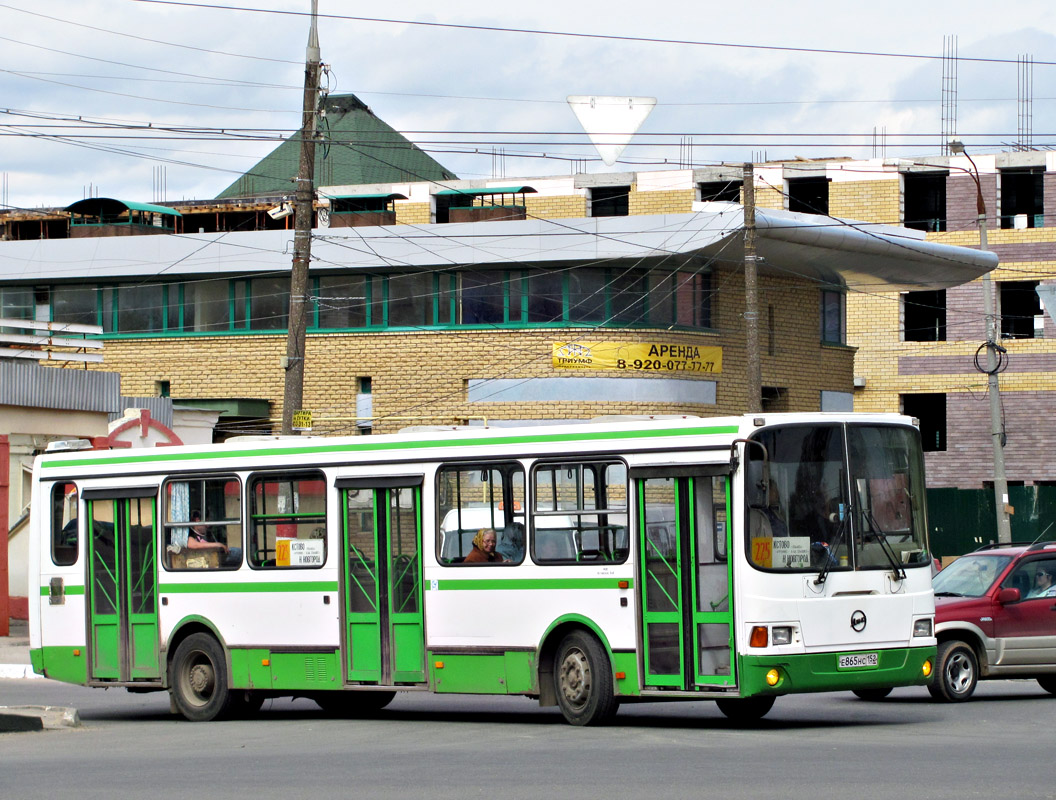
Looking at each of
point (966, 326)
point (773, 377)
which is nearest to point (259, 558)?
point (773, 377)

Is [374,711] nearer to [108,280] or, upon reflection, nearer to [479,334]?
[479,334]

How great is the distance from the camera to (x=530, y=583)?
43.5 feet

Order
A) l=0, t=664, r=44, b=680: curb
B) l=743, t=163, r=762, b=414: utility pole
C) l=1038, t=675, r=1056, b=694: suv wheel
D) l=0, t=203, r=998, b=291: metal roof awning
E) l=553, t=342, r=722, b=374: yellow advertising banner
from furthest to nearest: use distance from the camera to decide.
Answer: l=553, t=342, r=722, b=374: yellow advertising banner < l=0, t=203, r=998, b=291: metal roof awning < l=743, t=163, r=762, b=414: utility pole < l=0, t=664, r=44, b=680: curb < l=1038, t=675, r=1056, b=694: suv wheel

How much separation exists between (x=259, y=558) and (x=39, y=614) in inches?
120

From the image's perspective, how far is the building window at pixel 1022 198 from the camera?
57.1 metres

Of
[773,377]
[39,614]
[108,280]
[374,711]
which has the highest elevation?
[108,280]

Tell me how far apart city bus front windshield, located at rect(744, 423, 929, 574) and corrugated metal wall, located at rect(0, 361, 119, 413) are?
16893 millimetres

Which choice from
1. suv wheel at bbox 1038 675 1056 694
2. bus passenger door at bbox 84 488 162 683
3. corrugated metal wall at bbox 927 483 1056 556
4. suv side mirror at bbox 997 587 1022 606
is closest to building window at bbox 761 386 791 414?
corrugated metal wall at bbox 927 483 1056 556

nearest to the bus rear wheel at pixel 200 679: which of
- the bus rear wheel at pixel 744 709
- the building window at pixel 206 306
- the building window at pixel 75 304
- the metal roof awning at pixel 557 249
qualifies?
the bus rear wheel at pixel 744 709

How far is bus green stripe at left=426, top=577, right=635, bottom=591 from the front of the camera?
12.8 meters

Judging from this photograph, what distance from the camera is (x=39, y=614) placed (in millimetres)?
16453

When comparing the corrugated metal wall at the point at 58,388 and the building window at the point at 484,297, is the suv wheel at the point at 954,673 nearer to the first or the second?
the corrugated metal wall at the point at 58,388

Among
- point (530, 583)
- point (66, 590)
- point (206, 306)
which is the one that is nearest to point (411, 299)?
point (206, 306)

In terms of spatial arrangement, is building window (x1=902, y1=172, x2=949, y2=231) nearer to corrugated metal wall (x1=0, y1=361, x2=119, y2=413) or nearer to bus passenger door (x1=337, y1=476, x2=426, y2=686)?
corrugated metal wall (x1=0, y1=361, x2=119, y2=413)
